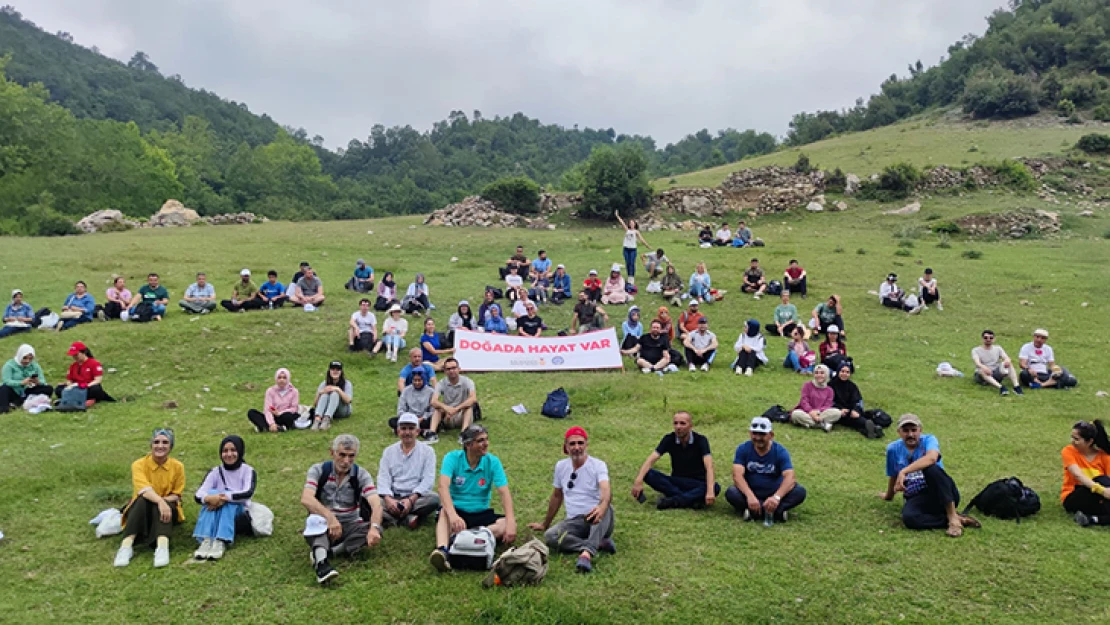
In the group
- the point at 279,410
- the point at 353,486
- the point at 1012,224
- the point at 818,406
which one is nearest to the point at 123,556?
the point at 353,486

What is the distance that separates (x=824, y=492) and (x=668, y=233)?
28251mm

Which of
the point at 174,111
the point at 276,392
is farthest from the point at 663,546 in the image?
the point at 174,111

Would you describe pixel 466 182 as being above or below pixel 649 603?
above

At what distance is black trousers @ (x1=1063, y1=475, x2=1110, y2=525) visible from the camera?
7.71 metres

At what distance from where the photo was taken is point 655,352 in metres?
16.0

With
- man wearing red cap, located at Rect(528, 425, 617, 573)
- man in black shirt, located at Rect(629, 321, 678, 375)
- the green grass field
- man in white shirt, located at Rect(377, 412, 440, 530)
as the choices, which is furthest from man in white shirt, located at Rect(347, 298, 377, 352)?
man wearing red cap, located at Rect(528, 425, 617, 573)

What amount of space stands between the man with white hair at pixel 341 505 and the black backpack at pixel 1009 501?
20.2ft

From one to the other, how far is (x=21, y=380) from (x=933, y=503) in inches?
541

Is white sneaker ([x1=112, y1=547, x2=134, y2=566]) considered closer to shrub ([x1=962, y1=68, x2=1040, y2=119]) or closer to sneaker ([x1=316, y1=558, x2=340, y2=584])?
sneaker ([x1=316, y1=558, x2=340, y2=584])

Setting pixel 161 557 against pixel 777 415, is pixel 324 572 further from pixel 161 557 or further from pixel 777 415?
pixel 777 415

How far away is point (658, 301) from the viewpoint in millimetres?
21547

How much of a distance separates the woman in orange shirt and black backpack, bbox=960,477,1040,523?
401 mm

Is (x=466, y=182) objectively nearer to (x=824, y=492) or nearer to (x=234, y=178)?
(x=234, y=178)

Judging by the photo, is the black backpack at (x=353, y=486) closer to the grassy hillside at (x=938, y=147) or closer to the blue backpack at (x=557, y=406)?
the blue backpack at (x=557, y=406)
